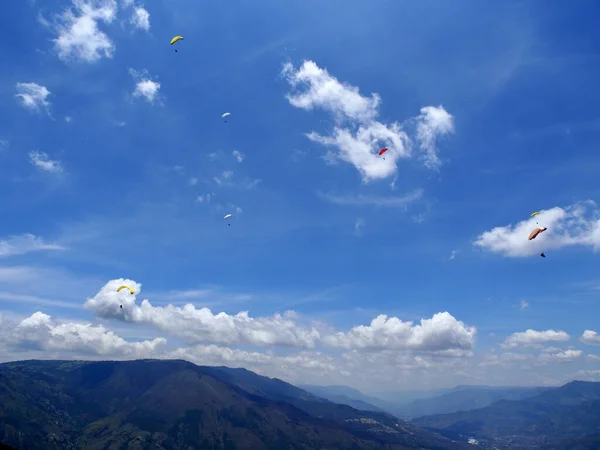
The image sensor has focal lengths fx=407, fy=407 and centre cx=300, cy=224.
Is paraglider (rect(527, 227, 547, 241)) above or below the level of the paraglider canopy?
below

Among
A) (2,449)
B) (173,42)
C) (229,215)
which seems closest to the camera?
(173,42)

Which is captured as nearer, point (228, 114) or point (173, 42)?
point (173, 42)

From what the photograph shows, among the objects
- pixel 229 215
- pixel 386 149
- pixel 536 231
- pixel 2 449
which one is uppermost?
pixel 386 149

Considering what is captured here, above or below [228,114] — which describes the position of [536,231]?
below

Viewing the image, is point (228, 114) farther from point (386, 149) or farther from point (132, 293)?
point (132, 293)

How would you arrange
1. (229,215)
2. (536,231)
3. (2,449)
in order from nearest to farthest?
(536,231) < (229,215) < (2,449)

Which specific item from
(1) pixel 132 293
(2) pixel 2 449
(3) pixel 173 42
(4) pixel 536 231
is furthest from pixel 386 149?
(2) pixel 2 449

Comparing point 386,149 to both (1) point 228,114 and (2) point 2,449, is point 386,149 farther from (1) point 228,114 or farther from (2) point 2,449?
(2) point 2,449

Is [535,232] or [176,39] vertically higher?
[176,39]

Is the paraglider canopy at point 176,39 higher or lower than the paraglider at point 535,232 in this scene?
higher
